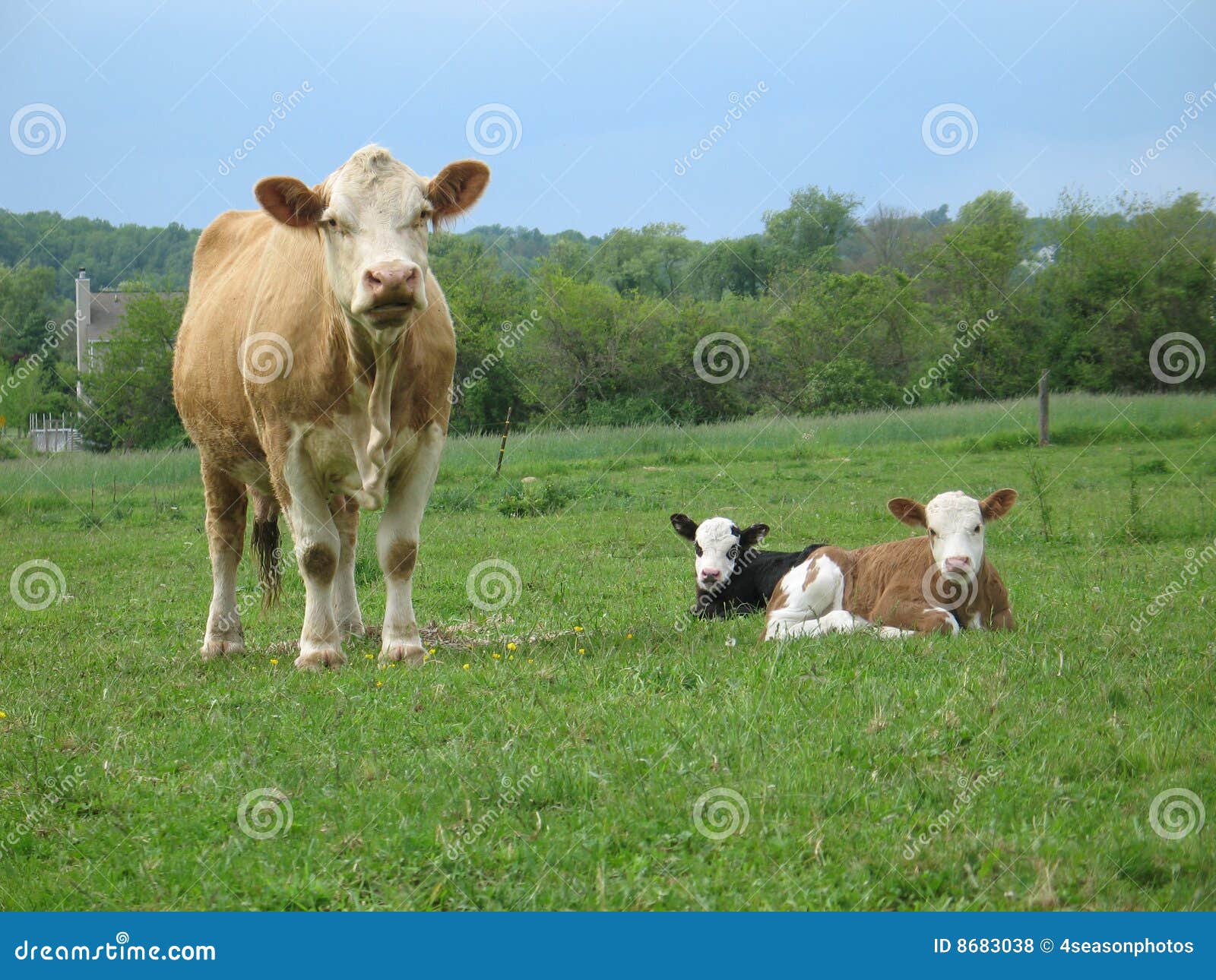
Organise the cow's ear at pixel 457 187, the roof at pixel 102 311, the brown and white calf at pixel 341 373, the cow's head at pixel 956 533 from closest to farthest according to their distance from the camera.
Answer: the brown and white calf at pixel 341 373 → the cow's ear at pixel 457 187 → the cow's head at pixel 956 533 → the roof at pixel 102 311

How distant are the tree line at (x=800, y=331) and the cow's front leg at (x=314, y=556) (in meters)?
25.8

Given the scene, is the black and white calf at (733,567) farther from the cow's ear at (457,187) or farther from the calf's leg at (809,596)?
the cow's ear at (457,187)

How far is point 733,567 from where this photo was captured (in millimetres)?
8805

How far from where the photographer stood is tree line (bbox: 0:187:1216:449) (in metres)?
37.5

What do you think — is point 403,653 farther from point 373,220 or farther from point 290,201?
point 290,201

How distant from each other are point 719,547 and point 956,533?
6.57 ft

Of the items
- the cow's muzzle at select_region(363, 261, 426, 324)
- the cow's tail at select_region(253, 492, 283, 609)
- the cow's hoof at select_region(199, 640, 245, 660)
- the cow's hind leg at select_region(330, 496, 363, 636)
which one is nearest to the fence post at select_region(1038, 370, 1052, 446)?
the cow's tail at select_region(253, 492, 283, 609)

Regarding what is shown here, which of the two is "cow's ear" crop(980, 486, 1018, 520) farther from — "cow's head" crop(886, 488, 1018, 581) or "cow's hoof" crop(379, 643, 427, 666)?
"cow's hoof" crop(379, 643, 427, 666)

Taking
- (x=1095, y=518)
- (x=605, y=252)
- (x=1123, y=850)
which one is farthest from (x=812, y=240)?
(x=1123, y=850)

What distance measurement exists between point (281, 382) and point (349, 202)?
1192 millimetres

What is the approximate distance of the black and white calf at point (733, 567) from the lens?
28.1ft

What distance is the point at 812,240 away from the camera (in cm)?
7469

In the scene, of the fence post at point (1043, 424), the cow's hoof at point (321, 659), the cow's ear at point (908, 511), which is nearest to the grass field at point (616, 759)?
the cow's hoof at point (321, 659)

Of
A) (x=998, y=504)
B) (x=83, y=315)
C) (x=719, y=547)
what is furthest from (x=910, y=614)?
(x=83, y=315)
